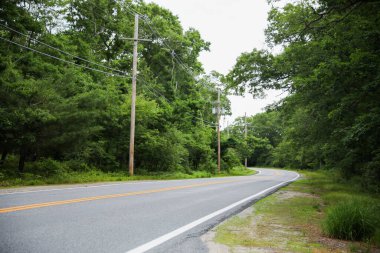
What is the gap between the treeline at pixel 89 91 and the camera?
1330cm

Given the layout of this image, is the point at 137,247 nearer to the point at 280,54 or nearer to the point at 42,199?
the point at 42,199

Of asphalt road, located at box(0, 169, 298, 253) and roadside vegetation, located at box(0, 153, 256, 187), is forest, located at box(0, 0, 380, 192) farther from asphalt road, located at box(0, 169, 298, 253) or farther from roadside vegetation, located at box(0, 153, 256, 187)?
asphalt road, located at box(0, 169, 298, 253)

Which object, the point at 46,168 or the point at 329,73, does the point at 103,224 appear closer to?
the point at 329,73

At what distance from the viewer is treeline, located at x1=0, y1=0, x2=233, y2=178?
43.7ft

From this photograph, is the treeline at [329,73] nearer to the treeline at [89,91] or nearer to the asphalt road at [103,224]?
the asphalt road at [103,224]

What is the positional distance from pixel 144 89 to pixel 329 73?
23.6 meters

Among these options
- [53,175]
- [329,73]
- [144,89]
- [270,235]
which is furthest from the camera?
[144,89]

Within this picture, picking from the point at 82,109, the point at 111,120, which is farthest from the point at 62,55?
the point at 82,109

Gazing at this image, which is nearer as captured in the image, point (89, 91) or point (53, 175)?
point (53, 175)

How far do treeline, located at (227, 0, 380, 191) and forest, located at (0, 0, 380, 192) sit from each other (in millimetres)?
48

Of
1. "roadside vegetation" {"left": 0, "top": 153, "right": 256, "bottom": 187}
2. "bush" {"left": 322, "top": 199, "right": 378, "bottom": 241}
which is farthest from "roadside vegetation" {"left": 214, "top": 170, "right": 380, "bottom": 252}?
"roadside vegetation" {"left": 0, "top": 153, "right": 256, "bottom": 187}

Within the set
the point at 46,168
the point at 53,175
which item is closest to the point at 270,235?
the point at 53,175

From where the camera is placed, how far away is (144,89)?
1213 inches

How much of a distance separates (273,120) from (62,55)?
2846 inches
